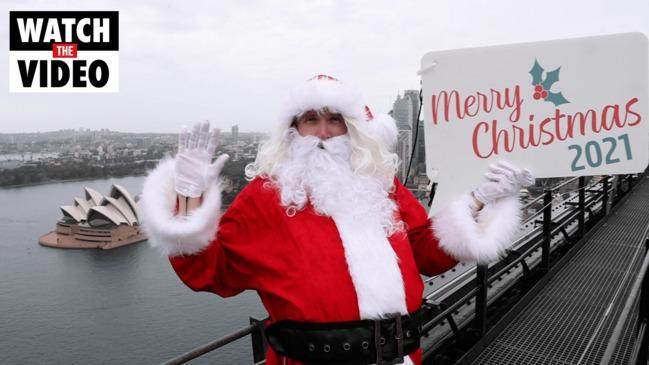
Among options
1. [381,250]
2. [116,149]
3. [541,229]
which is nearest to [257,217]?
[381,250]

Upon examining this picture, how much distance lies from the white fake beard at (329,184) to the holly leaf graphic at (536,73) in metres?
0.53

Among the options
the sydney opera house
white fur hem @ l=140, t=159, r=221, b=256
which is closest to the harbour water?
the sydney opera house

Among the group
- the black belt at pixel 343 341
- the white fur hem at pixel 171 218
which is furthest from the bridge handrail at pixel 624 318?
the white fur hem at pixel 171 218

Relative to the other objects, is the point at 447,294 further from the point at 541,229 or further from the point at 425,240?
the point at 541,229

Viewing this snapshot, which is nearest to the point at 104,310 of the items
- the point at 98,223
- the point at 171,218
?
the point at 98,223

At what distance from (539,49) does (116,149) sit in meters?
54.9

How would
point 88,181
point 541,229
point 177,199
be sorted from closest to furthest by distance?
point 177,199, point 541,229, point 88,181

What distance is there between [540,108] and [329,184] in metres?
0.65

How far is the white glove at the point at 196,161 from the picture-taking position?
903 millimetres

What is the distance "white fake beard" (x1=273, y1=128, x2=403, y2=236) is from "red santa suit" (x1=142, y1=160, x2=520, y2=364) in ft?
0.08

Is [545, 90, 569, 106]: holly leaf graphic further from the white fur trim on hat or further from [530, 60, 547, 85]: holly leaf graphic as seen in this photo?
the white fur trim on hat

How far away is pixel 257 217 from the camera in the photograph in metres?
1.08

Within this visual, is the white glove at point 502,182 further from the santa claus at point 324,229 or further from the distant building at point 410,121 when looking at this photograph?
the distant building at point 410,121

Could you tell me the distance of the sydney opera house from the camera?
106ft
